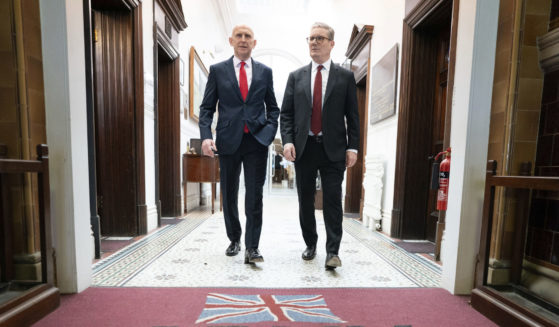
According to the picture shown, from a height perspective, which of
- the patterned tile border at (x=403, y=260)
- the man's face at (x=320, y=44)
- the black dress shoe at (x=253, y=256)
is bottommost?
the patterned tile border at (x=403, y=260)

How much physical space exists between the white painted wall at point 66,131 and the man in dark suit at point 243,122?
0.64 metres

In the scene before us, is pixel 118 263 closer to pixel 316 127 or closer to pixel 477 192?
pixel 316 127

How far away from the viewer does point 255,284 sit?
55.9 inches

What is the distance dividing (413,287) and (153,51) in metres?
2.91

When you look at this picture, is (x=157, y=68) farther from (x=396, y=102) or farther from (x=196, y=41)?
(x=396, y=102)

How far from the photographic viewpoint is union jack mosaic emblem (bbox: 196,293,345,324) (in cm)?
109

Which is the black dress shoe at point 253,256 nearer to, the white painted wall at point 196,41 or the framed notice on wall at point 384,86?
the framed notice on wall at point 384,86

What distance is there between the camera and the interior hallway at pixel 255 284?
3.64 ft

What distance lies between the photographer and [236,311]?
1.14m

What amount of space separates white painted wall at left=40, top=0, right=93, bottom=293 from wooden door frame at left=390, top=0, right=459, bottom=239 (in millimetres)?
2395

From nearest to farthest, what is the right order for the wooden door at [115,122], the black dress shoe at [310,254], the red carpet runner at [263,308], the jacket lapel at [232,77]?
the red carpet runner at [263,308]
the jacket lapel at [232,77]
the black dress shoe at [310,254]
the wooden door at [115,122]

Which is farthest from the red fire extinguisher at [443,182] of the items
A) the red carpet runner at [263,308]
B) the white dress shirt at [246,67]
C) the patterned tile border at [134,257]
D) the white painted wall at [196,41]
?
the white painted wall at [196,41]

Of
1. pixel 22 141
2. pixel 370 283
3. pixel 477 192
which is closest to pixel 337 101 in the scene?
pixel 477 192

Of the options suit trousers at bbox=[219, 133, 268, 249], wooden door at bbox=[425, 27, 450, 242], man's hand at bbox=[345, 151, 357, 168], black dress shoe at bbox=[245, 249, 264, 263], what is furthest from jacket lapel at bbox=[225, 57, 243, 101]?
wooden door at bbox=[425, 27, 450, 242]
